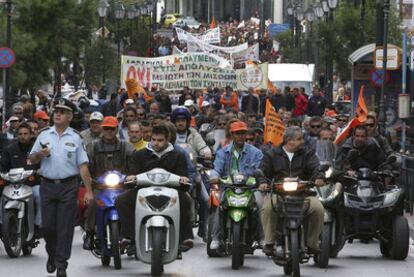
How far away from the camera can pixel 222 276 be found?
14.7m

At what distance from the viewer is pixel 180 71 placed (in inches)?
1741

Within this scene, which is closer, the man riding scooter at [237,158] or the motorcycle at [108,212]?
the motorcycle at [108,212]

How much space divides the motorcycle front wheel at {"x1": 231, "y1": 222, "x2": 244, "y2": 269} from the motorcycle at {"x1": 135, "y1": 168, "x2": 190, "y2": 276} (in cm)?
110

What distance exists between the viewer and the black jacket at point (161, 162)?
14359mm

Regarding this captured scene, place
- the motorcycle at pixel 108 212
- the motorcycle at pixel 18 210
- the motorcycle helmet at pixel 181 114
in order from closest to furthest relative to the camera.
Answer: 1. the motorcycle at pixel 108 212
2. the motorcycle at pixel 18 210
3. the motorcycle helmet at pixel 181 114

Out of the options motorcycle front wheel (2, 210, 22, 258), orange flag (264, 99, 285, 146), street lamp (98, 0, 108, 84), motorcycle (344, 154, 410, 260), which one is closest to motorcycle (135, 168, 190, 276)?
motorcycle front wheel (2, 210, 22, 258)

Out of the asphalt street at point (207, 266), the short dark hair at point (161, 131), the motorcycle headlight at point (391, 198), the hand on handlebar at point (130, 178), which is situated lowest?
the asphalt street at point (207, 266)

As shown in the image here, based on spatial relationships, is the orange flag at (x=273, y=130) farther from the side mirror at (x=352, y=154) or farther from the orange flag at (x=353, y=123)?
the side mirror at (x=352, y=154)

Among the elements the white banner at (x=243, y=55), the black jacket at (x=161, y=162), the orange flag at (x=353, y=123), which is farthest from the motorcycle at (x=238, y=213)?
the white banner at (x=243, y=55)

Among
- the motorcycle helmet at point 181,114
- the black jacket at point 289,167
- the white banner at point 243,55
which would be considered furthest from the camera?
the white banner at point 243,55

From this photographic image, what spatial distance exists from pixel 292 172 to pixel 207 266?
1.73 m

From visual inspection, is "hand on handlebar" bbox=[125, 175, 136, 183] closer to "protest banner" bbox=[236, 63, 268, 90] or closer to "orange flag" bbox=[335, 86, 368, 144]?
"orange flag" bbox=[335, 86, 368, 144]

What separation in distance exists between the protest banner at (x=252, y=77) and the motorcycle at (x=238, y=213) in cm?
3145

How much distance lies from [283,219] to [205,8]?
452 ft
